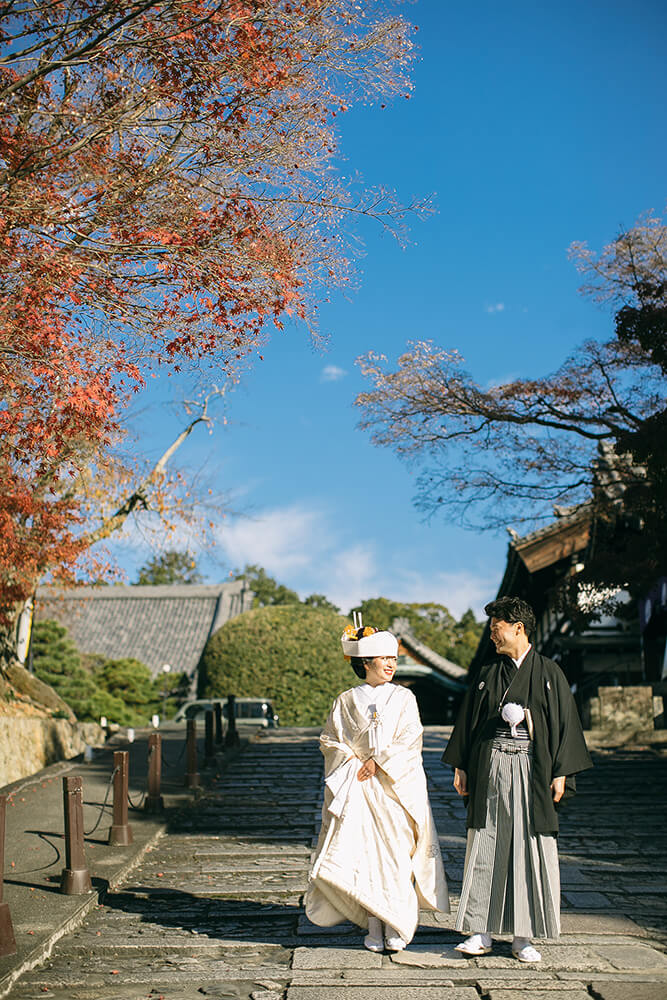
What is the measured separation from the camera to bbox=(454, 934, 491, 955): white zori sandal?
5207mm

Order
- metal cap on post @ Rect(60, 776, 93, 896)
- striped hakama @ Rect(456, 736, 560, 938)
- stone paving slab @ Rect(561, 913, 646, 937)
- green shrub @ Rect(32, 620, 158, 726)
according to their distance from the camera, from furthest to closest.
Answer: green shrub @ Rect(32, 620, 158, 726) → metal cap on post @ Rect(60, 776, 93, 896) → stone paving slab @ Rect(561, 913, 646, 937) → striped hakama @ Rect(456, 736, 560, 938)

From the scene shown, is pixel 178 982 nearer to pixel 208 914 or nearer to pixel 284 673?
pixel 208 914

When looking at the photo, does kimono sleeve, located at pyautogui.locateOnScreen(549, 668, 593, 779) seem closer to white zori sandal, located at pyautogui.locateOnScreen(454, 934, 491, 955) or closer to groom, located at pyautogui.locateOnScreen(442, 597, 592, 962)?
groom, located at pyautogui.locateOnScreen(442, 597, 592, 962)

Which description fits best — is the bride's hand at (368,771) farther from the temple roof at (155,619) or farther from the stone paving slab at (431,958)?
the temple roof at (155,619)

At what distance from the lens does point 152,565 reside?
62438 mm

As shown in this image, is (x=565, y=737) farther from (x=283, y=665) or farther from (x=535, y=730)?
(x=283, y=665)

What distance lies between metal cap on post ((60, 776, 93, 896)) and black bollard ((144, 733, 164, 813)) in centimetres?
325

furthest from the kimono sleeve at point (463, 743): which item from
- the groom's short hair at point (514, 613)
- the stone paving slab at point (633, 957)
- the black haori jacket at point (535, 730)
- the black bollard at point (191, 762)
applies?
the black bollard at point (191, 762)

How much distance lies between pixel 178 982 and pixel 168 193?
5662mm

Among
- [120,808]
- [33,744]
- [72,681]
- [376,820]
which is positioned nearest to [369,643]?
[376,820]

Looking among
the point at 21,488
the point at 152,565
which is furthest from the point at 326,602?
the point at 21,488

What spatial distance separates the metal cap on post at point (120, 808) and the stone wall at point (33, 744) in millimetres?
3615

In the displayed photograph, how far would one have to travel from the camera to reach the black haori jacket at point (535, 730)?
525 centimetres

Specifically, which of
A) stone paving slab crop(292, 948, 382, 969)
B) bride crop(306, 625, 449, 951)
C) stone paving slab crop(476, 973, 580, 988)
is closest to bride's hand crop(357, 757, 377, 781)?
bride crop(306, 625, 449, 951)
